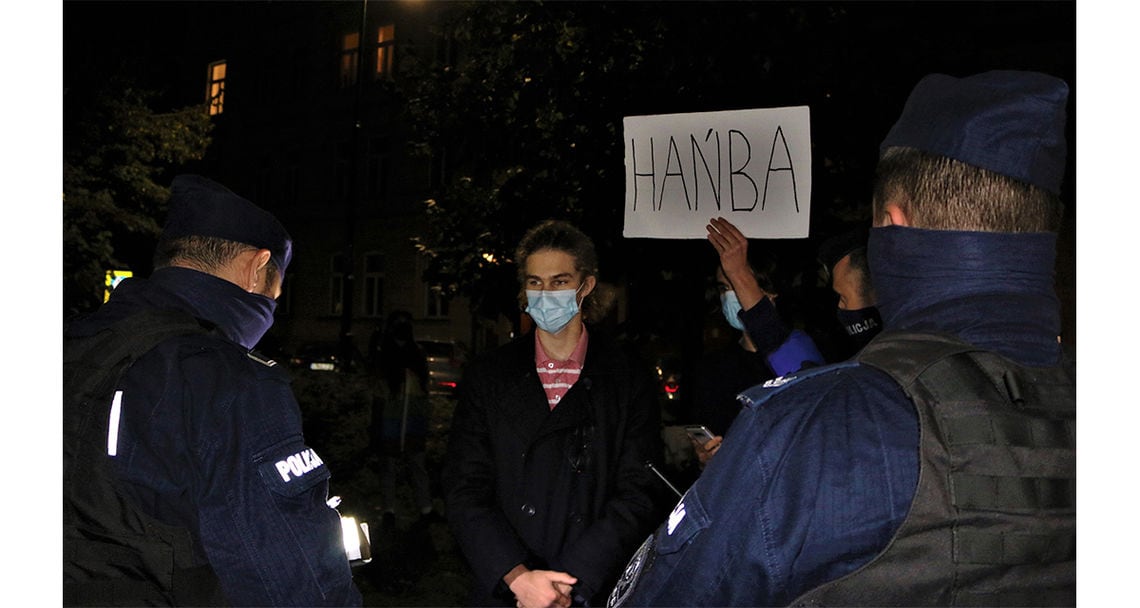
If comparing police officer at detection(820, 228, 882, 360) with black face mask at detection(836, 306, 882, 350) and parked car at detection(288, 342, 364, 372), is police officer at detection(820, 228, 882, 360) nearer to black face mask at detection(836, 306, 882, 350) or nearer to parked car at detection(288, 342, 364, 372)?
black face mask at detection(836, 306, 882, 350)

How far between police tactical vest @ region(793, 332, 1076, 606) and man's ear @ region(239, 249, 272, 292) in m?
1.57

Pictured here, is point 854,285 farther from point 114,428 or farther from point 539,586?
point 114,428

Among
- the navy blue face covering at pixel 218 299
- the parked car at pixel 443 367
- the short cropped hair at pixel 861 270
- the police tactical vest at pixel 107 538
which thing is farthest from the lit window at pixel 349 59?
the police tactical vest at pixel 107 538

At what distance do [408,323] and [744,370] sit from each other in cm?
483

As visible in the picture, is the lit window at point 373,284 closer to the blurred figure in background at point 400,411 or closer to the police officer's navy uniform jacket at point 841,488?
the blurred figure in background at point 400,411

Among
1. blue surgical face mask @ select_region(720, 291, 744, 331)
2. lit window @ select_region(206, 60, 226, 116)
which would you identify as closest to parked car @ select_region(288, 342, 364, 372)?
lit window @ select_region(206, 60, 226, 116)

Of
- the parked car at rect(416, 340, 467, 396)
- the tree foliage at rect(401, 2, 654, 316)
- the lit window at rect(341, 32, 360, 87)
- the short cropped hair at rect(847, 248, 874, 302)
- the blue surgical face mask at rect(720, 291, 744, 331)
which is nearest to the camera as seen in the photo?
the short cropped hair at rect(847, 248, 874, 302)

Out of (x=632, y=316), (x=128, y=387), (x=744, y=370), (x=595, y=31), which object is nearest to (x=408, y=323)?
(x=632, y=316)

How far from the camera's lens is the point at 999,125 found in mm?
1525

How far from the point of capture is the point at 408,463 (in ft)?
27.7

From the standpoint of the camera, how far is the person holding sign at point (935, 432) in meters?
1.38

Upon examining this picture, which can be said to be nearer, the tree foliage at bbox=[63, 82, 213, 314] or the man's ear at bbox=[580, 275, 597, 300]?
the man's ear at bbox=[580, 275, 597, 300]

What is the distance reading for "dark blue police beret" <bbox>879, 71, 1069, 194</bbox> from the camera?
152 cm

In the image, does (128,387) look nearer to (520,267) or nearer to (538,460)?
(538,460)
